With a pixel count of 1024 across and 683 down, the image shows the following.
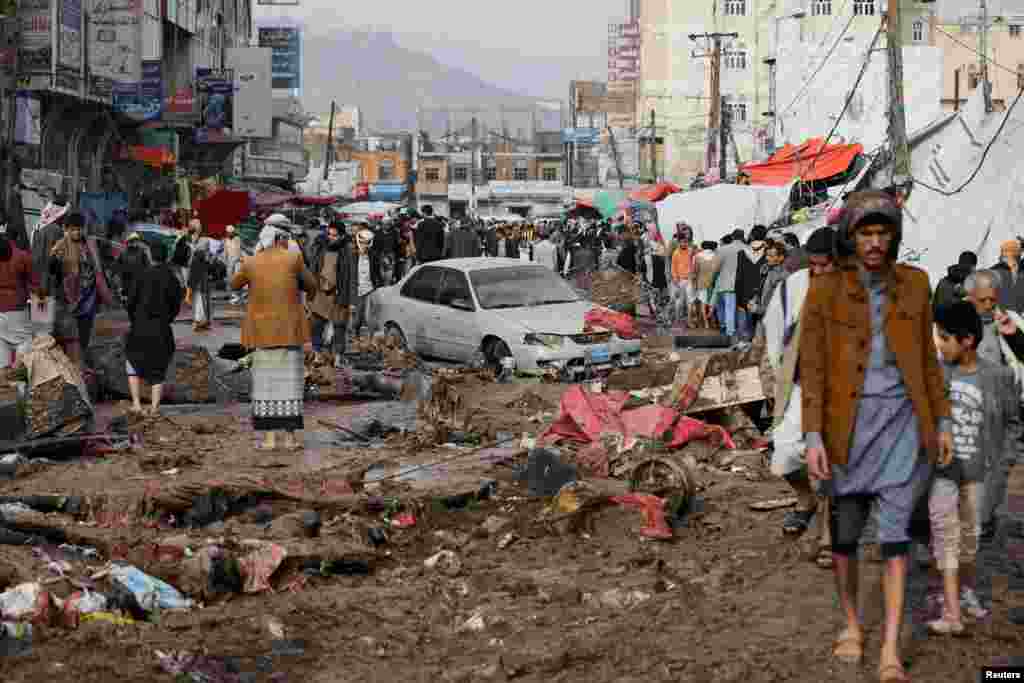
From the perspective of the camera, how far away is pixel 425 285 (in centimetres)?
1894

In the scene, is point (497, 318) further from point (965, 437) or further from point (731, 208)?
point (731, 208)

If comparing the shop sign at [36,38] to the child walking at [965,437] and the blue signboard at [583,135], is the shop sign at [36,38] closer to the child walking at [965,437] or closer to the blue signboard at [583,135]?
the child walking at [965,437]

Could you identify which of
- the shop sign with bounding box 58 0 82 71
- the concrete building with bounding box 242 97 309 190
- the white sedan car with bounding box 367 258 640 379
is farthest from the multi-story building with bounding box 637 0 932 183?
the white sedan car with bounding box 367 258 640 379

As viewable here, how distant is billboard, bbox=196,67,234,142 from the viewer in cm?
5225

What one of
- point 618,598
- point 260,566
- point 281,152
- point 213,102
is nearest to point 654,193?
point 213,102

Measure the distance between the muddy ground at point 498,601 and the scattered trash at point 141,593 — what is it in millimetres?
161

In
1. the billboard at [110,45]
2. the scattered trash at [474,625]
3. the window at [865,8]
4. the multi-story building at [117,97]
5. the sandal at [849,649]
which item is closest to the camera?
the sandal at [849,649]

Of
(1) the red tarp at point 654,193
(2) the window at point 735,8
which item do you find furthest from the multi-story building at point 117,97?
(2) the window at point 735,8

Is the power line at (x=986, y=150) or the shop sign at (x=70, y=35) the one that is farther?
the shop sign at (x=70, y=35)

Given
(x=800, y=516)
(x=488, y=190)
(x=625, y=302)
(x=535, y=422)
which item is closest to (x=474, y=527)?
(x=800, y=516)

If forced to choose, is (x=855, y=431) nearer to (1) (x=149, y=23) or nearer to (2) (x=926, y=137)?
(2) (x=926, y=137)

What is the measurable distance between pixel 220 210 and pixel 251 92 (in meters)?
21.7

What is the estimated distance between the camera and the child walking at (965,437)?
6203 millimetres

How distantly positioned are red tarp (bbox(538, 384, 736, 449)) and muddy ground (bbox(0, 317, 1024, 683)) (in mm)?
942
